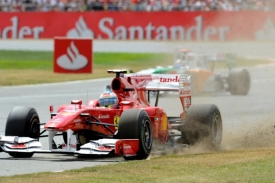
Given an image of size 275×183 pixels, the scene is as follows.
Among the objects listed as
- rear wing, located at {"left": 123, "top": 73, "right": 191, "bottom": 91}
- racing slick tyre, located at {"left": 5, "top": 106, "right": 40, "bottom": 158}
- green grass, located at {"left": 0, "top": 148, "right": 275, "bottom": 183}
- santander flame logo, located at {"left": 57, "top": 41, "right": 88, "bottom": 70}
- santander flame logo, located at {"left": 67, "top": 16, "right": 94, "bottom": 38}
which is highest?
santander flame logo, located at {"left": 67, "top": 16, "right": 94, "bottom": 38}

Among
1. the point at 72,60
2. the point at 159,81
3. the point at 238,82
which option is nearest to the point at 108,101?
the point at 159,81

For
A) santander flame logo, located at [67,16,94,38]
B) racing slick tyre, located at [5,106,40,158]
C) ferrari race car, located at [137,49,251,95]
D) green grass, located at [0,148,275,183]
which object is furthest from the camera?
santander flame logo, located at [67,16,94,38]

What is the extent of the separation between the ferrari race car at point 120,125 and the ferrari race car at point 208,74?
36.4ft

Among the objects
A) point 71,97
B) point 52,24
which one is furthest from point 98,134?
point 52,24

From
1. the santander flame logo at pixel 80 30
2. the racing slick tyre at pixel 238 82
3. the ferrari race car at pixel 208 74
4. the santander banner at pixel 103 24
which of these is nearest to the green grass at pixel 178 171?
the ferrari race car at pixel 208 74

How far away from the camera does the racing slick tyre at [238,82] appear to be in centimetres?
2438

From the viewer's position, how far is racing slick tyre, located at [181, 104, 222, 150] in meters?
12.0

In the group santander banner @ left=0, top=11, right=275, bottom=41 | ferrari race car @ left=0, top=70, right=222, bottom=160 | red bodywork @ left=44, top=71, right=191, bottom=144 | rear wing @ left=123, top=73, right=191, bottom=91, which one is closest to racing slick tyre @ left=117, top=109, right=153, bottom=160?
ferrari race car @ left=0, top=70, right=222, bottom=160

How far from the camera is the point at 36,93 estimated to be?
2420 cm

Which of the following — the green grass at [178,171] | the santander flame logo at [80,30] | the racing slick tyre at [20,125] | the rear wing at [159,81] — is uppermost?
the santander flame logo at [80,30]

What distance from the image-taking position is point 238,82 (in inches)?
969

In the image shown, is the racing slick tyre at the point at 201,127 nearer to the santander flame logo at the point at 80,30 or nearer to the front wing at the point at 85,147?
the front wing at the point at 85,147

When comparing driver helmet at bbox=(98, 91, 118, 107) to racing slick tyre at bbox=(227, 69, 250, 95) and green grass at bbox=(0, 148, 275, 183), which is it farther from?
racing slick tyre at bbox=(227, 69, 250, 95)

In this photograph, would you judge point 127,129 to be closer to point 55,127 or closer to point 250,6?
point 55,127
